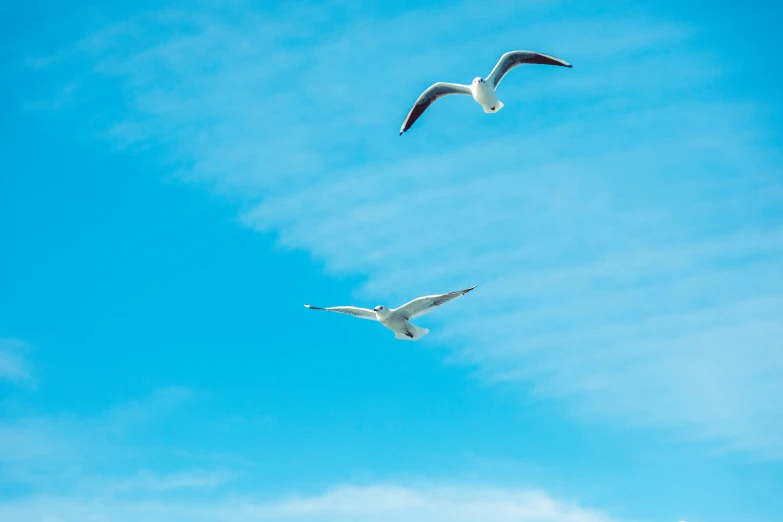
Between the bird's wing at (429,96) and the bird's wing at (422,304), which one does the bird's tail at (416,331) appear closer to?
the bird's wing at (422,304)

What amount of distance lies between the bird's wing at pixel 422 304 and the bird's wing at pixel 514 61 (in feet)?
24.8

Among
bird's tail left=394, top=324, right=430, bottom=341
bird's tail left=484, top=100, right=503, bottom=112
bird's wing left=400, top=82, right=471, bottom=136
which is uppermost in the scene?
A: bird's wing left=400, top=82, right=471, bottom=136

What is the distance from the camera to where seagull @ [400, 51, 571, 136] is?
25781mm

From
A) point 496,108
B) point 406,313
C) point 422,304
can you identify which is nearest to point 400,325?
point 406,313

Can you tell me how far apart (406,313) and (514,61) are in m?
9.32

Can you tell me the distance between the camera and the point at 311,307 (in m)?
24.3

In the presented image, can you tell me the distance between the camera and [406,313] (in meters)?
24.5

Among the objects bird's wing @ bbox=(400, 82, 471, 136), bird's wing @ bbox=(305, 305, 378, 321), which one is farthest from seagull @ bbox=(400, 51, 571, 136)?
bird's wing @ bbox=(305, 305, 378, 321)

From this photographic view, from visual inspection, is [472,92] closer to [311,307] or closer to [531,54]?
[531,54]

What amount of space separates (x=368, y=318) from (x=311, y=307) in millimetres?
2167

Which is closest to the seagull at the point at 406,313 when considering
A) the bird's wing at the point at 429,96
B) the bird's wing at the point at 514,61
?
the bird's wing at the point at 429,96

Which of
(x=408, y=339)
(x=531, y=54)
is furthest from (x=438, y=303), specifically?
(x=531, y=54)

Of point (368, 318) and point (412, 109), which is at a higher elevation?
point (412, 109)

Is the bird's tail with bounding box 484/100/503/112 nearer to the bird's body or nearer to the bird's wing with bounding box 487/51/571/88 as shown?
the bird's wing with bounding box 487/51/571/88
